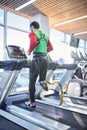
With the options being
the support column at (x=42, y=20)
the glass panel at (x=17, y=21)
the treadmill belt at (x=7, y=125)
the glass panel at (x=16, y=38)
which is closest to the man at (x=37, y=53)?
the treadmill belt at (x=7, y=125)

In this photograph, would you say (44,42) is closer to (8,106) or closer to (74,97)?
(8,106)

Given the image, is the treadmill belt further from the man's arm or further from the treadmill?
the man's arm

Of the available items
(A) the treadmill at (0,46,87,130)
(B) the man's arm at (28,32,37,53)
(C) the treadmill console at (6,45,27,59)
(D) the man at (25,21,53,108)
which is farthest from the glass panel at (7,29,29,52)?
(B) the man's arm at (28,32,37,53)

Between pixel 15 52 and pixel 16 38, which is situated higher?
pixel 16 38

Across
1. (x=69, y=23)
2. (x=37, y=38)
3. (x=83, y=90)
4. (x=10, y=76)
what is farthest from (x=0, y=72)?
(x=69, y=23)

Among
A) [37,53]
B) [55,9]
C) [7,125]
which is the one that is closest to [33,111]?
[7,125]

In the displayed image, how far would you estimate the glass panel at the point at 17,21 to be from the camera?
6098mm

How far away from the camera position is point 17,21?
6461 mm

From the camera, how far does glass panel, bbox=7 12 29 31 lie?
6.10 meters

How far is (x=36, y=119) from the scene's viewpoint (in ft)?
8.75

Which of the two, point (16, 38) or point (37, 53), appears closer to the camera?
point (37, 53)

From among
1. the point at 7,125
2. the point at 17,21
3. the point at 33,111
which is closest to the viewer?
the point at 7,125

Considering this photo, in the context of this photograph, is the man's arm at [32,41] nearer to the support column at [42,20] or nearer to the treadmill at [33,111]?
the treadmill at [33,111]

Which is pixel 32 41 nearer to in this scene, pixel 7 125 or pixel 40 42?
pixel 40 42
